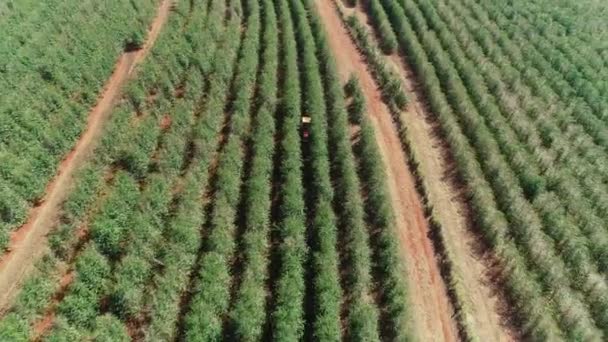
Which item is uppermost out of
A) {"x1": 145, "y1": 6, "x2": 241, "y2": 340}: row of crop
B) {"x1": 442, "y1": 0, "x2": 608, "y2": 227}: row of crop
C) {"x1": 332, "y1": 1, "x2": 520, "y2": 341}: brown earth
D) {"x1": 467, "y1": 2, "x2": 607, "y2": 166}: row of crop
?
{"x1": 145, "y1": 6, "x2": 241, "y2": 340}: row of crop

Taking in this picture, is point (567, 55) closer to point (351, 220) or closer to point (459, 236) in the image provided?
point (459, 236)

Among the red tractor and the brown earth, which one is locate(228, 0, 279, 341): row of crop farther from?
the brown earth

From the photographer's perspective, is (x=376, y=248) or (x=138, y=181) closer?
(x=376, y=248)

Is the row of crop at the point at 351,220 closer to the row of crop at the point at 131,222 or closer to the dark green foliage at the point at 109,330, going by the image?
the row of crop at the point at 131,222

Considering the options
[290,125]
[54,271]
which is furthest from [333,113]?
[54,271]

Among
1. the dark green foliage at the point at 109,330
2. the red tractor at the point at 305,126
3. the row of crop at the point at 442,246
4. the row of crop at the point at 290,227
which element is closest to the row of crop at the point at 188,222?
the dark green foliage at the point at 109,330

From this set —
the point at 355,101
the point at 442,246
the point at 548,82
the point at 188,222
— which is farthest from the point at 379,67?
the point at 188,222

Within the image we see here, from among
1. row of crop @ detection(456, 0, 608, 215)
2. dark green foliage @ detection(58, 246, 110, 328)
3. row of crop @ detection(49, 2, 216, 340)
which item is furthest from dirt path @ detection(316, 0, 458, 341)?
dark green foliage @ detection(58, 246, 110, 328)
